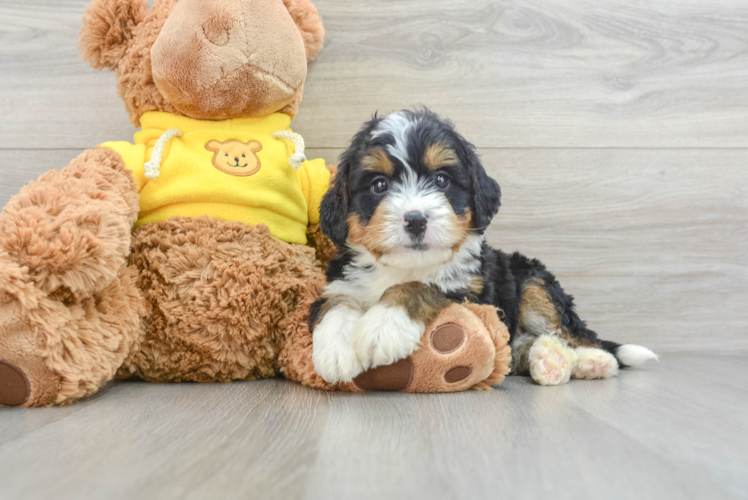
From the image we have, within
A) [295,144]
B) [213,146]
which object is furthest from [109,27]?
[295,144]

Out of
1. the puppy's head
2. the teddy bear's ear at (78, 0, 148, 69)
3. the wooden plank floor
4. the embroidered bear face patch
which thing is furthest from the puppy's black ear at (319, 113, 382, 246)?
the teddy bear's ear at (78, 0, 148, 69)

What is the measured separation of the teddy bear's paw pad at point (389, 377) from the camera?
173 cm

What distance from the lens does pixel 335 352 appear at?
5.58ft

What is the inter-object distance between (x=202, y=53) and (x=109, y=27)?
52 centimetres

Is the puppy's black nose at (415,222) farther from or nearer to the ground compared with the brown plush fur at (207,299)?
Answer: farther from the ground

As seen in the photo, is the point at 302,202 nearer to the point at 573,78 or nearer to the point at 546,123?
the point at 546,123

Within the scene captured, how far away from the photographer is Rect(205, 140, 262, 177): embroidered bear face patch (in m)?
2.06

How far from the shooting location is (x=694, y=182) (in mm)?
2807

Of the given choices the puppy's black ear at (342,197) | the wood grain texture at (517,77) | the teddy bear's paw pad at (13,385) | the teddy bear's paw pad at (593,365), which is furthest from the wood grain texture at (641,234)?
the teddy bear's paw pad at (13,385)

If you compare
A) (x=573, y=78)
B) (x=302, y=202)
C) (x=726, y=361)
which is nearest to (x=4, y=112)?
(x=302, y=202)

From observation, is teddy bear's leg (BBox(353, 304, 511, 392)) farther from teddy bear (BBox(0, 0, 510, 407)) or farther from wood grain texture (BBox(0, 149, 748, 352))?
wood grain texture (BBox(0, 149, 748, 352))

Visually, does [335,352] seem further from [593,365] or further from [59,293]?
[593,365]

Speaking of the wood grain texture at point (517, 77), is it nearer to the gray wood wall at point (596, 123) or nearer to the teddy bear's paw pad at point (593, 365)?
the gray wood wall at point (596, 123)

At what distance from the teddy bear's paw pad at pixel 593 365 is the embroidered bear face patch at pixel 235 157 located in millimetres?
1435
